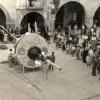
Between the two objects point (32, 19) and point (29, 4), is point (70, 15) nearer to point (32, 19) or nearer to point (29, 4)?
point (32, 19)

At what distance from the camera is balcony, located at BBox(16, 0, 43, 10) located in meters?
28.1

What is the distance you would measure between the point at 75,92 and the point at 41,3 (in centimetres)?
1352

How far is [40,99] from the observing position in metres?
16.0

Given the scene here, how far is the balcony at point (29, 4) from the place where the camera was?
1107 inches

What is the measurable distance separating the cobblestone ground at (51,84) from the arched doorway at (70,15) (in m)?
12.0

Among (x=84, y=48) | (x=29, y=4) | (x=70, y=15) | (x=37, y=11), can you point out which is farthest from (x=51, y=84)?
(x=70, y=15)

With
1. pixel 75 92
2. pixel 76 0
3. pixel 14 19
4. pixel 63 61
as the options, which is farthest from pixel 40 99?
pixel 76 0

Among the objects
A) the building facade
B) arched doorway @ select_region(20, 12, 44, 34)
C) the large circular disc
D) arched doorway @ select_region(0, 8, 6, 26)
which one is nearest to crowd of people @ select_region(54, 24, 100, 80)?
the building facade

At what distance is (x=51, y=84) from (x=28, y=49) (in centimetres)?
298

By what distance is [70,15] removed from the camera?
3322 cm

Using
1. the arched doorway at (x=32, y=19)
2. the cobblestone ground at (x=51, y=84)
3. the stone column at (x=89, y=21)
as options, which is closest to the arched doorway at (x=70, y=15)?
the stone column at (x=89, y=21)

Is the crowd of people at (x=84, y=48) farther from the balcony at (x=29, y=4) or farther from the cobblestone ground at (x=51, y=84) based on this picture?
the balcony at (x=29, y=4)

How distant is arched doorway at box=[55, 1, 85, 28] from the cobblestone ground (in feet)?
39.3

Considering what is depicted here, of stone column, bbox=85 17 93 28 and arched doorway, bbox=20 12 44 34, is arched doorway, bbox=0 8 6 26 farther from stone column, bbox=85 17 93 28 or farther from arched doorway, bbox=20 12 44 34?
stone column, bbox=85 17 93 28
